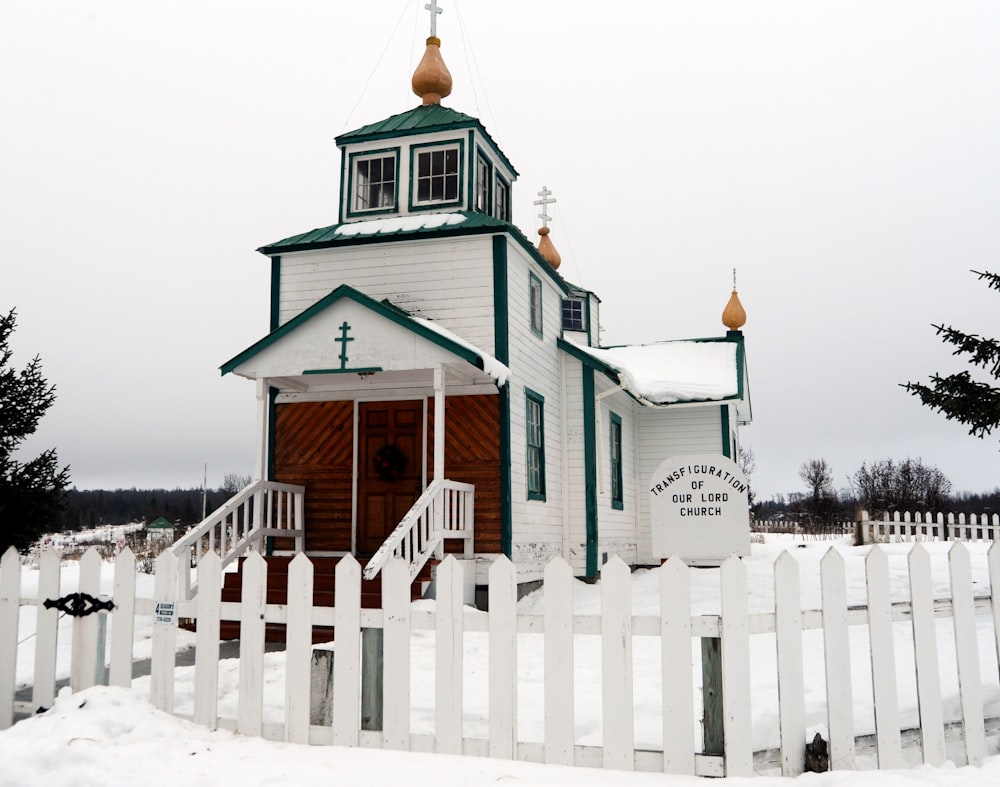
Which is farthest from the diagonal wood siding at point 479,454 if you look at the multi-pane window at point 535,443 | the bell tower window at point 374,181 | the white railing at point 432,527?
the bell tower window at point 374,181

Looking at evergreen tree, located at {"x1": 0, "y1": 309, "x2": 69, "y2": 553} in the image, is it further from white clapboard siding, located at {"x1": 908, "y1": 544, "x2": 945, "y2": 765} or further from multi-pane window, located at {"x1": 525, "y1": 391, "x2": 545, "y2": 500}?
white clapboard siding, located at {"x1": 908, "y1": 544, "x2": 945, "y2": 765}

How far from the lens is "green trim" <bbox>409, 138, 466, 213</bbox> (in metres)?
14.6

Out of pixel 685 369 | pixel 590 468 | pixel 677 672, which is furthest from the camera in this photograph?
pixel 685 369

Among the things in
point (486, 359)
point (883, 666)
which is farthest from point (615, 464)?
point (883, 666)

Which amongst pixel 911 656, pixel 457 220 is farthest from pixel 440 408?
pixel 911 656

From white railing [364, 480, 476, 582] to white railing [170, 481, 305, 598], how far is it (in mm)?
1851

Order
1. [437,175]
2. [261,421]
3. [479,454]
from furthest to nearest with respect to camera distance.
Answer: [437,175] → [479,454] → [261,421]

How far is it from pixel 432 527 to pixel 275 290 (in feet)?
17.0

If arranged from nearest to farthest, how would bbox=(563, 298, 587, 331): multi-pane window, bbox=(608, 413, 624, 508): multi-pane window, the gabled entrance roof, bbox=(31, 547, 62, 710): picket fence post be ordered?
1. bbox=(31, 547, 62, 710): picket fence post
2. the gabled entrance roof
3. bbox=(608, 413, 624, 508): multi-pane window
4. bbox=(563, 298, 587, 331): multi-pane window

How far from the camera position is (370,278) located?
14023mm

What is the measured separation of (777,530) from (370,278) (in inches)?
1858

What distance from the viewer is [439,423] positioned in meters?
11.6

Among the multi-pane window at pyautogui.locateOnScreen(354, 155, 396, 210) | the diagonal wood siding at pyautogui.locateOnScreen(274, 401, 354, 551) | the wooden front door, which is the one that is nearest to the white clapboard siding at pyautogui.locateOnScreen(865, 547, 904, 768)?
the wooden front door

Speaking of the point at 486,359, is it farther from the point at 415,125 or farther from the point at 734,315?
the point at 734,315
